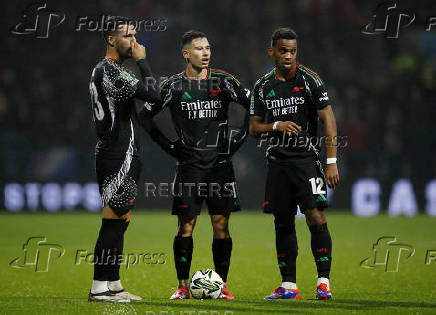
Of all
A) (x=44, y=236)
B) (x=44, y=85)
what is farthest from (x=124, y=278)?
(x=44, y=85)

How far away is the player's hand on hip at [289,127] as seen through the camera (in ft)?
20.8

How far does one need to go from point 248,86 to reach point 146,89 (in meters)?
12.7

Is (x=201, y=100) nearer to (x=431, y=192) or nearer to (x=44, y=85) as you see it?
(x=431, y=192)

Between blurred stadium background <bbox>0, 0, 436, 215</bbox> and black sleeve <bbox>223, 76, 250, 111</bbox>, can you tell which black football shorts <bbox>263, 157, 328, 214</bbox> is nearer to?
black sleeve <bbox>223, 76, 250, 111</bbox>

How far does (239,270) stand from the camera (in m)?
8.84

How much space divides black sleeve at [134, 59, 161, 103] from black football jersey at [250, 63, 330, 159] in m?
1.03

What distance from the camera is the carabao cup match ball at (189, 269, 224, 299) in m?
6.26

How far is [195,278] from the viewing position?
20.7 feet

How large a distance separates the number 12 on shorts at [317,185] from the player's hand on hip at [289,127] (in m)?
0.44

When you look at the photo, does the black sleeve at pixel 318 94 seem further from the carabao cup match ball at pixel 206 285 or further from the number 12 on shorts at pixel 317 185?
the carabao cup match ball at pixel 206 285
